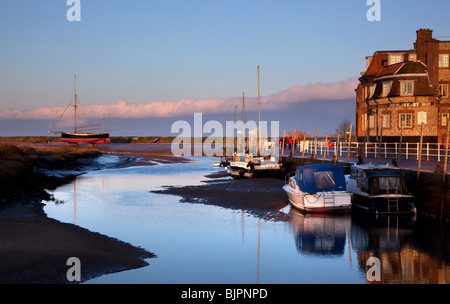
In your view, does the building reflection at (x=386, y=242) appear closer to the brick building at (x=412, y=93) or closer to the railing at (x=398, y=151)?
the railing at (x=398, y=151)

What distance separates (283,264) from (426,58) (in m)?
52.5

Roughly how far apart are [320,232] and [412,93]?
40.1 meters

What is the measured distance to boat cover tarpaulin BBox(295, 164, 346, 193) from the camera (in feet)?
98.1

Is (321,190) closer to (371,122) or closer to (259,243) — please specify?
(259,243)

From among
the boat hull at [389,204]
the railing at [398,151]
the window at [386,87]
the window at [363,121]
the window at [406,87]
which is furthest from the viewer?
the window at [363,121]

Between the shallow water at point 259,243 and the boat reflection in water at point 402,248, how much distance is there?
1.4 inches

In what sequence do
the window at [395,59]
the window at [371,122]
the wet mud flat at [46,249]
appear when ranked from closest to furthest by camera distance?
the wet mud flat at [46,249] < the window at [371,122] < the window at [395,59]

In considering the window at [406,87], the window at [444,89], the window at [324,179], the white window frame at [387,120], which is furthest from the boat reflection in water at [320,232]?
the window at [444,89]

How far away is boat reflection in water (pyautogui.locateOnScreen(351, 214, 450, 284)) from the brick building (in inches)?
1257

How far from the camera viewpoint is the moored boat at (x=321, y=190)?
29.4 metres

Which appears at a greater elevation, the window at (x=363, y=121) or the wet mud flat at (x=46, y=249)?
the window at (x=363, y=121)

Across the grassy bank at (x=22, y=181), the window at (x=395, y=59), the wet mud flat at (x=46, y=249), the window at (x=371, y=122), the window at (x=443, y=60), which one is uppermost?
the window at (x=395, y=59)

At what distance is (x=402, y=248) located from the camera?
21.0 meters
